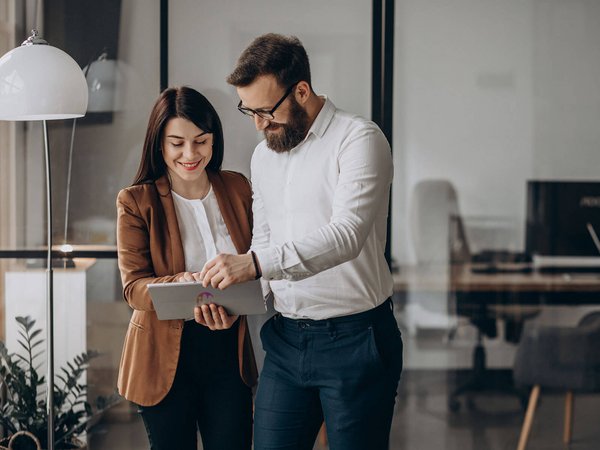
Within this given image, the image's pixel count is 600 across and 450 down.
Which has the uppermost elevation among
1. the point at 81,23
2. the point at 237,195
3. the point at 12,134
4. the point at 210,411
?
the point at 81,23

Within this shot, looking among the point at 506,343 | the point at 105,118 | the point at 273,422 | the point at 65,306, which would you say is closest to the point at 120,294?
the point at 65,306

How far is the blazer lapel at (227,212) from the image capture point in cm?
255

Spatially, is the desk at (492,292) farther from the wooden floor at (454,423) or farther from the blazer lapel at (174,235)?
the blazer lapel at (174,235)

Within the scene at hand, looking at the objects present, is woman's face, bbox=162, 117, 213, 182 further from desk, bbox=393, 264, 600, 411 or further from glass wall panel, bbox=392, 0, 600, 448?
desk, bbox=393, 264, 600, 411

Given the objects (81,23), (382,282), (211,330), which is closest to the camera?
(382,282)

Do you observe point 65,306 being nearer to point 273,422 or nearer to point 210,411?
point 210,411

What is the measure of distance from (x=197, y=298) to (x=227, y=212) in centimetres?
37

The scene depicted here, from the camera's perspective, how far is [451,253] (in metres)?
3.58

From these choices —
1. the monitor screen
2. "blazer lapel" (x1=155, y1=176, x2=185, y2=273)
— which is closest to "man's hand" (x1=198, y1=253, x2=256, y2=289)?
"blazer lapel" (x1=155, y1=176, x2=185, y2=273)

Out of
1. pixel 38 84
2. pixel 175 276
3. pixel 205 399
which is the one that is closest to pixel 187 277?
pixel 175 276

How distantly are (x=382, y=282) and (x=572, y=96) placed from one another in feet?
5.56

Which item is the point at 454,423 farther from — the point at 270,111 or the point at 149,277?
the point at 270,111

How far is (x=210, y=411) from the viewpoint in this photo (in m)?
2.54

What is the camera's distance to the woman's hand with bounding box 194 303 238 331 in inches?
91.6
